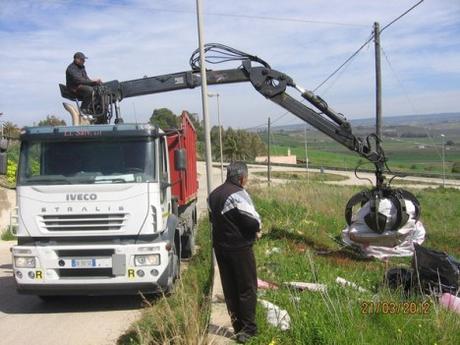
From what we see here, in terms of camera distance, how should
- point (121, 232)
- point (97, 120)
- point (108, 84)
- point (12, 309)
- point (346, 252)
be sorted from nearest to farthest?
point (121, 232), point (12, 309), point (97, 120), point (108, 84), point (346, 252)

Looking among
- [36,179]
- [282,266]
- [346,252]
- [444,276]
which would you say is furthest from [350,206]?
[36,179]

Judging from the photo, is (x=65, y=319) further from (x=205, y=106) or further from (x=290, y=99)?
(x=290, y=99)

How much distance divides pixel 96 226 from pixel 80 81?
343 cm

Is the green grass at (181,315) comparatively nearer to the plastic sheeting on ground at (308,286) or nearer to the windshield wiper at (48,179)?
the plastic sheeting on ground at (308,286)

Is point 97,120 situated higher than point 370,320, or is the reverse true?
point 97,120

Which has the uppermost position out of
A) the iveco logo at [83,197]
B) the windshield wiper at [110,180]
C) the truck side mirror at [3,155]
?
the truck side mirror at [3,155]

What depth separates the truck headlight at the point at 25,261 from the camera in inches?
318

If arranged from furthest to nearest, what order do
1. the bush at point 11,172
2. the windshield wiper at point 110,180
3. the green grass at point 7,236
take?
the bush at point 11,172, the green grass at point 7,236, the windshield wiper at point 110,180

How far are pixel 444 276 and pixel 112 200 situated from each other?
4.50 meters

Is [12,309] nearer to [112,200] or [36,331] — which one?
[36,331]

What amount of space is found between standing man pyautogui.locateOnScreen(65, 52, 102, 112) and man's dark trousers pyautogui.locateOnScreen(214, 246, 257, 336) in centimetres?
577

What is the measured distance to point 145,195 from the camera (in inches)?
321
